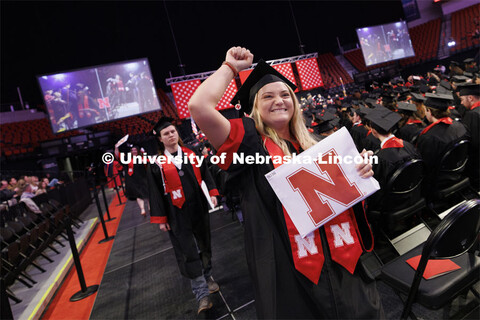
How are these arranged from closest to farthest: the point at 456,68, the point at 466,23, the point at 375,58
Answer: the point at 456,68
the point at 375,58
the point at 466,23

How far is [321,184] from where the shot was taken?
1.10 metres

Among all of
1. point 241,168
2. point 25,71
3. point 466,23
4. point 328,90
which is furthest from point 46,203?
point 466,23

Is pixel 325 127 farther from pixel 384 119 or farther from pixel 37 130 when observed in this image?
pixel 37 130

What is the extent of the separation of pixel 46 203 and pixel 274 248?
767 centimetres

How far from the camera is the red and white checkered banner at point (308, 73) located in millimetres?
15156

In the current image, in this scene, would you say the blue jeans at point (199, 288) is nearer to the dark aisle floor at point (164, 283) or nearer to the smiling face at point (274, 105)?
the dark aisle floor at point (164, 283)

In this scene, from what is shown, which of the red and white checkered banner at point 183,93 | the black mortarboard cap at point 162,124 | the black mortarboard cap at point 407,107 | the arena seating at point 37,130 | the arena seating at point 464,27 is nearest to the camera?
the black mortarboard cap at point 162,124

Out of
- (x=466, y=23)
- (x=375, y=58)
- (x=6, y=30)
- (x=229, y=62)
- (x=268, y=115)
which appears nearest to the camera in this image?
(x=229, y=62)

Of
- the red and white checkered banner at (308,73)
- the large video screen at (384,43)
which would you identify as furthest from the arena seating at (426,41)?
the red and white checkered banner at (308,73)

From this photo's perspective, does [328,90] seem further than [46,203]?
Yes

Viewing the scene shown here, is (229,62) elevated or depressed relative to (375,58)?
depressed

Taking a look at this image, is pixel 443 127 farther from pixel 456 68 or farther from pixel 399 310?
pixel 456 68

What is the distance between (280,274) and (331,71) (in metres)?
23.7

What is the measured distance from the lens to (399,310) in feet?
6.71
